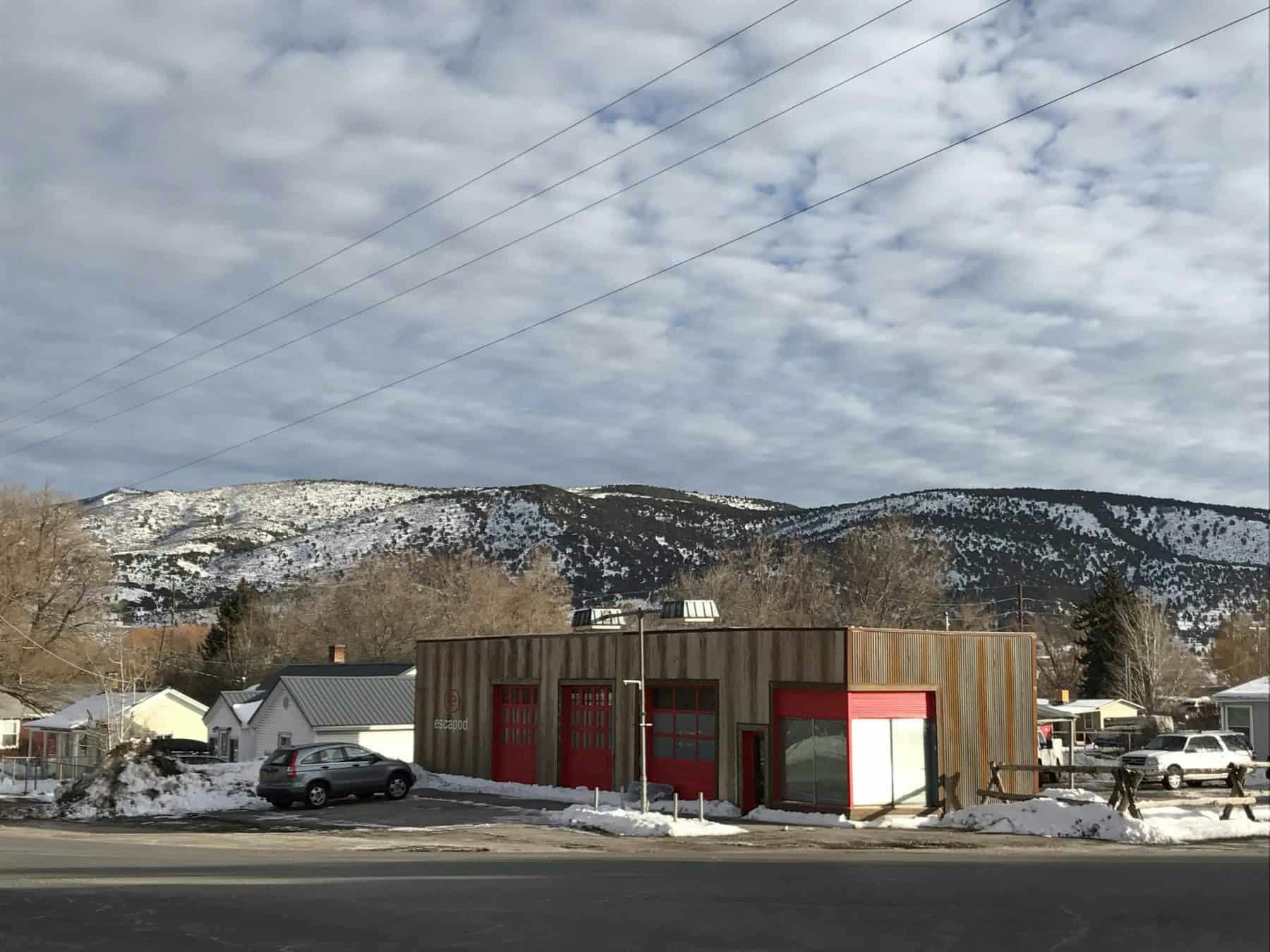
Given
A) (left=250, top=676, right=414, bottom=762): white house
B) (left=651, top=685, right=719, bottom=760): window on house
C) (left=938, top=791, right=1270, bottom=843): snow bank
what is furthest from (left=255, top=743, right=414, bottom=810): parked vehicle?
(left=938, top=791, right=1270, bottom=843): snow bank

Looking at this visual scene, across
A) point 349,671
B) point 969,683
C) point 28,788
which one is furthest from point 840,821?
point 28,788

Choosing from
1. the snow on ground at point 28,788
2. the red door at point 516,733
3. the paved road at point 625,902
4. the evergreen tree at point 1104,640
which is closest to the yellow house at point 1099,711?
the evergreen tree at point 1104,640

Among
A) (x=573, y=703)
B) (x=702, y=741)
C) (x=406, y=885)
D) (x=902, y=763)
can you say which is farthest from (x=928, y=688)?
(x=406, y=885)

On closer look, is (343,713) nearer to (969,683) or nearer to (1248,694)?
(969,683)

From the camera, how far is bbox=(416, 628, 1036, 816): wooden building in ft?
98.0

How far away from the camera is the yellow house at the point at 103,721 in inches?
2178

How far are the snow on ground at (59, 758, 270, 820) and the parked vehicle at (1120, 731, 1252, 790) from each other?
2794 centimetres

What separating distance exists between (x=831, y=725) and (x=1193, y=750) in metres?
18.5

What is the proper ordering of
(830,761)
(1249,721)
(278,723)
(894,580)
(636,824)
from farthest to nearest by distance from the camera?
(894,580) → (278,723) → (1249,721) → (830,761) → (636,824)

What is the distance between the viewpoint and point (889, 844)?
81.5 ft

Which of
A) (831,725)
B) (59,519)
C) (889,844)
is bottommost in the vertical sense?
(889,844)

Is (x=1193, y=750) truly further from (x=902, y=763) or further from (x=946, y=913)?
(x=946, y=913)

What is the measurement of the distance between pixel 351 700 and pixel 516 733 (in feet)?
49.8

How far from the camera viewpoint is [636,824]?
2692 cm
